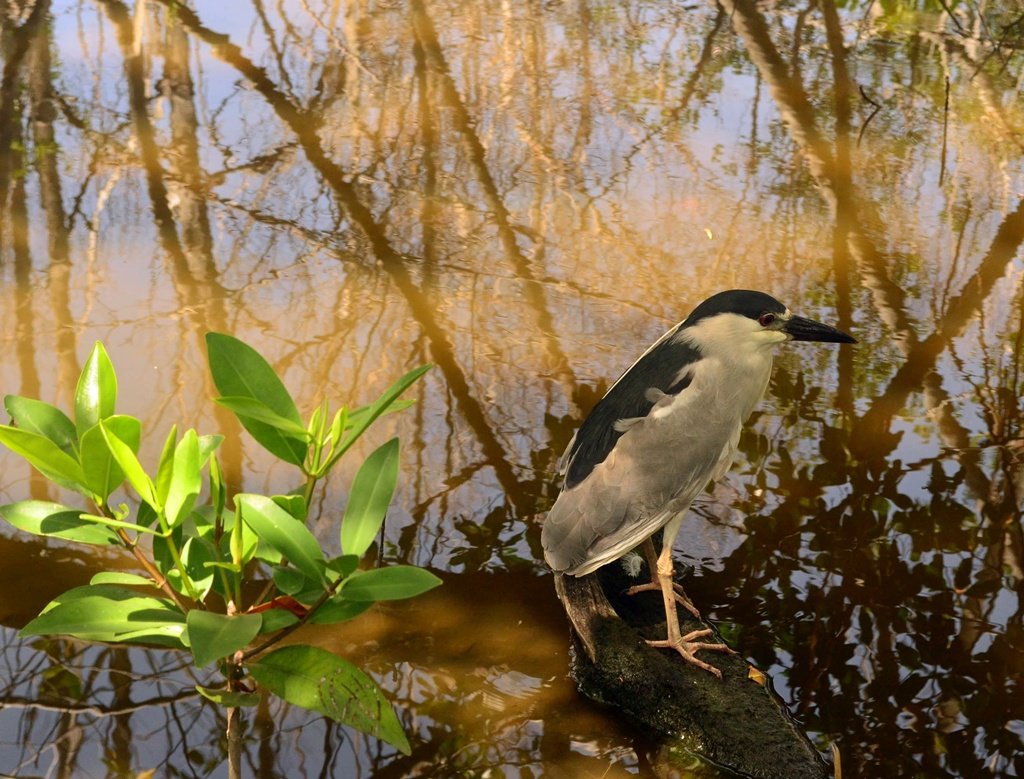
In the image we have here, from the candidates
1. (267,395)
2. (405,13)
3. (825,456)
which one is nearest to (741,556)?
(825,456)

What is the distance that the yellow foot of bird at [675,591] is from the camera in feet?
10.9

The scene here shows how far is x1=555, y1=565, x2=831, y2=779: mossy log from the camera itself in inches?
111

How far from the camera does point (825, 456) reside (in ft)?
13.4

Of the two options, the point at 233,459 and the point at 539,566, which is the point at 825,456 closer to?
the point at 539,566

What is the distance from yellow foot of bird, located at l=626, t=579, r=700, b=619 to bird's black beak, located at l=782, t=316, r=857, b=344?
807 millimetres

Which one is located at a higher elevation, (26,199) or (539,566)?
(26,199)

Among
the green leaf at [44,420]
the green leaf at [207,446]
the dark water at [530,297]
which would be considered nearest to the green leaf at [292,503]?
the green leaf at [207,446]

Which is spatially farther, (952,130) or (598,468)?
(952,130)

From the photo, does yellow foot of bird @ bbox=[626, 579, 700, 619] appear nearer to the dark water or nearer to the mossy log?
the mossy log

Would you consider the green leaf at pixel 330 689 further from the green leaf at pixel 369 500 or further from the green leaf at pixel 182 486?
the green leaf at pixel 182 486

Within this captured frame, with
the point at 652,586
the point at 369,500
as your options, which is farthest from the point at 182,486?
the point at 652,586

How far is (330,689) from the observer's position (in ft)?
7.01

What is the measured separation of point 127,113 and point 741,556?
4546 millimetres

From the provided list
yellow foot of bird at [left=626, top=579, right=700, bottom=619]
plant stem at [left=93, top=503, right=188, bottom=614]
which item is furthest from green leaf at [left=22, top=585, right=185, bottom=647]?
yellow foot of bird at [left=626, top=579, right=700, bottom=619]
